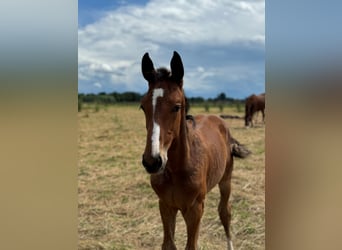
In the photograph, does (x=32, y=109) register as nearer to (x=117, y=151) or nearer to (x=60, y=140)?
(x=60, y=140)

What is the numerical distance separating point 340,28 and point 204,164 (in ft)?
6.01

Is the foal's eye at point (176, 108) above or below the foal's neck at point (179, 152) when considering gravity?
above

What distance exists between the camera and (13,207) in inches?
33.4

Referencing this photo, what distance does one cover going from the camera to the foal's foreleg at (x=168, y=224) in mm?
2375

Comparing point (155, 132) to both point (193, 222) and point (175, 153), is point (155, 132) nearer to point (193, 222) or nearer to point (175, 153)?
point (175, 153)

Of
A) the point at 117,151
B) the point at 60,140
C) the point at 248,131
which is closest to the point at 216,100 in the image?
the point at 248,131

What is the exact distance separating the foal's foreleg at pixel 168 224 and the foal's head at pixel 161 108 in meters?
0.54

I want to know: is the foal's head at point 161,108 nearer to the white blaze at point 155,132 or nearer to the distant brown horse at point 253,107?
the white blaze at point 155,132

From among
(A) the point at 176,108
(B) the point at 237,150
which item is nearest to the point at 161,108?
(A) the point at 176,108

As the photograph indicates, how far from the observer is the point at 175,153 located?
2238 millimetres

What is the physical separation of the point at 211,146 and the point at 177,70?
88 centimetres

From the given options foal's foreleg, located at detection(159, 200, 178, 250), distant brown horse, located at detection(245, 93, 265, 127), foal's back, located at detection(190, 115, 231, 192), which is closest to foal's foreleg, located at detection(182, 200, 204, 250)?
foal's foreleg, located at detection(159, 200, 178, 250)

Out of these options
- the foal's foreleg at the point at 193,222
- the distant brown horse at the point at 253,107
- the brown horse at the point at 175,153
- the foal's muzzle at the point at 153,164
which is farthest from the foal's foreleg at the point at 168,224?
the distant brown horse at the point at 253,107

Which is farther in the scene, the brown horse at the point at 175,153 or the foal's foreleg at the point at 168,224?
the foal's foreleg at the point at 168,224
